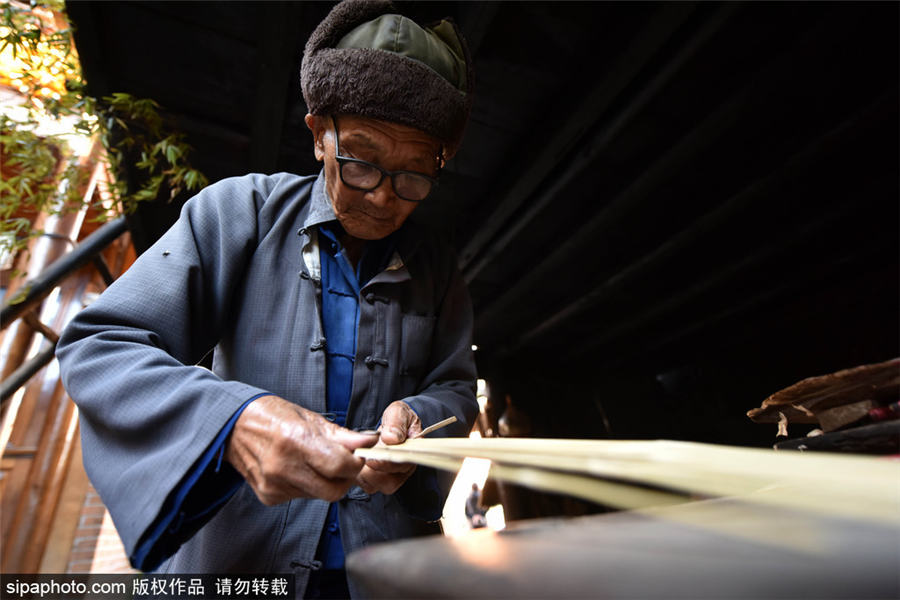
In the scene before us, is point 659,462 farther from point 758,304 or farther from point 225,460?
point 758,304

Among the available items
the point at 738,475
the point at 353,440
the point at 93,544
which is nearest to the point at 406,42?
the point at 353,440

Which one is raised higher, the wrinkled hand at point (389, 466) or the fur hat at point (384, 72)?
the fur hat at point (384, 72)

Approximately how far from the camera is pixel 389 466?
3.53 feet

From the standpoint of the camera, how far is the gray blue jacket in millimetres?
946

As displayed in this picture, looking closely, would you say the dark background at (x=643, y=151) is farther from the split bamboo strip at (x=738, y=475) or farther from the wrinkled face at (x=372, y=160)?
the split bamboo strip at (x=738, y=475)

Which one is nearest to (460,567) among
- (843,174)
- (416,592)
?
(416,592)

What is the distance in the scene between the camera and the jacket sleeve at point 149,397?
35.3 inches

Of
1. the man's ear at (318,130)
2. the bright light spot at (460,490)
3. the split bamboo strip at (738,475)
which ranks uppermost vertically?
the man's ear at (318,130)

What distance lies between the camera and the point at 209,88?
276 cm

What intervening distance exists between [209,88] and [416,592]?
124 inches

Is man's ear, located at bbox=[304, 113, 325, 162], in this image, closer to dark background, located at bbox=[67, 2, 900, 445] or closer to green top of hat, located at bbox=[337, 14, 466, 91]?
green top of hat, located at bbox=[337, 14, 466, 91]

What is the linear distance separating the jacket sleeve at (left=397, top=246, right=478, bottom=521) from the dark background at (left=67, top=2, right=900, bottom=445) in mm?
1103

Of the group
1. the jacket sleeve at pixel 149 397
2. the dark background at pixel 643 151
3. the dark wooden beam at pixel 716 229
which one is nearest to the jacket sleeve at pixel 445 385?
the jacket sleeve at pixel 149 397

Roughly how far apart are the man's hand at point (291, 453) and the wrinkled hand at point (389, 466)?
116 millimetres
